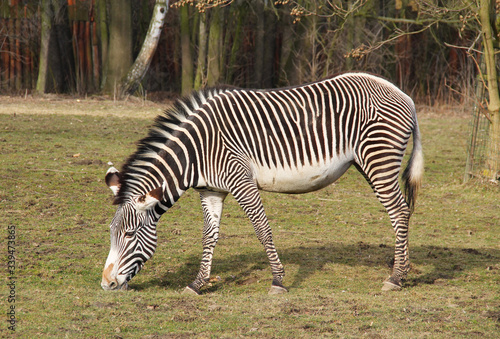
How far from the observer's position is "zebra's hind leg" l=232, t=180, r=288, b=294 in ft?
19.6

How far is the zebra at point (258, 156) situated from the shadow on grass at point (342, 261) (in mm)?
433

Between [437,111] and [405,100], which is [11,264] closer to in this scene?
[405,100]

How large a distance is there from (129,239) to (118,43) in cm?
1486

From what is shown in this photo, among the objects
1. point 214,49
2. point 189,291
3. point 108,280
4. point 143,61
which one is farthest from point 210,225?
point 214,49

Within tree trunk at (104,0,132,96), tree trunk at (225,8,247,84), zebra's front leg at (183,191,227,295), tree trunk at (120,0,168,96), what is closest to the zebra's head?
zebra's front leg at (183,191,227,295)

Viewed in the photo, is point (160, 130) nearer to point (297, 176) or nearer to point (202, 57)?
point (297, 176)

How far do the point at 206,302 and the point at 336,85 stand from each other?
114 inches

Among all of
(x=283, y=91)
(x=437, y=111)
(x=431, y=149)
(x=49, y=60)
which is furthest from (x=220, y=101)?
(x=49, y=60)

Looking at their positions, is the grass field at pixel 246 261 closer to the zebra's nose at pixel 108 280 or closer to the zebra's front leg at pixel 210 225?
the zebra's nose at pixel 108 280

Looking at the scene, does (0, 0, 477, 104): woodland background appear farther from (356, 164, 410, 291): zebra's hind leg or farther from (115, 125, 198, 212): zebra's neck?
(115, 125, 198, 212): zebra's neck

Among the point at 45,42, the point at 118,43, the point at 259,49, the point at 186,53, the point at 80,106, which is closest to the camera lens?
the point at 80,106

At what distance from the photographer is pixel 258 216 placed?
6039mm

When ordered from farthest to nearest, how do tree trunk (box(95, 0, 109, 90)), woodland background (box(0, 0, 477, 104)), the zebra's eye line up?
tree trunk (box(95, 0, 109, 90)), woodland background (box(0, 0, 477, 104)), the zebra's eye

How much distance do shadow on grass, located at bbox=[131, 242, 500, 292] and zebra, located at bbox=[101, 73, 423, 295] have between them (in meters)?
0.43
